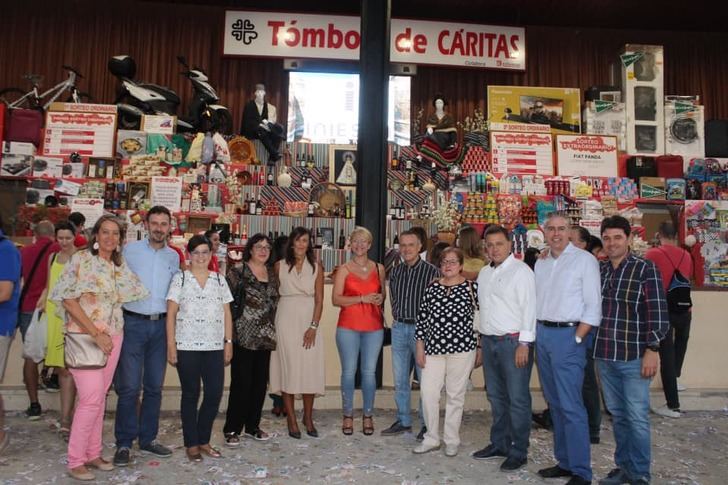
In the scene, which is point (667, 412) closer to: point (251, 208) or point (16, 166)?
point (251, 208)

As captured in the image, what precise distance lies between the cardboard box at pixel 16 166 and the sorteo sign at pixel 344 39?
12.0 feet

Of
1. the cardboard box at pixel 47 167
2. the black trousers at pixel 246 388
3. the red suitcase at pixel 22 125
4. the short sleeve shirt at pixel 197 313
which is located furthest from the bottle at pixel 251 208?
the short sleeve shirt at pixel 197 313

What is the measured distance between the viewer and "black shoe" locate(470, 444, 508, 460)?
356 cm

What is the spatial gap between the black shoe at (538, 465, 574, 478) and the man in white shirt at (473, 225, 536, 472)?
0.17 m

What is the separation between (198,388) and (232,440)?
0.60 m

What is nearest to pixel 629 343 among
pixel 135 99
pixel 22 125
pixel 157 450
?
pixel 157 450

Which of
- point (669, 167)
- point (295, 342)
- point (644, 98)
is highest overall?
point (644, 98)

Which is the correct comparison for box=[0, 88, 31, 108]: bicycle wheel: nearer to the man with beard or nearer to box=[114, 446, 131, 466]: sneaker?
the man with beard

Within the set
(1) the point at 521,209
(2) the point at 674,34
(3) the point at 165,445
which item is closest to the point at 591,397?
(3) the point at 165,445

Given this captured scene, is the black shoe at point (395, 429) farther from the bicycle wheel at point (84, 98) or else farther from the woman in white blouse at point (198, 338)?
the bicycle wheel at point (84, 98)

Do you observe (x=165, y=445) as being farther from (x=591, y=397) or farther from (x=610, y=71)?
(x=610, y=71)

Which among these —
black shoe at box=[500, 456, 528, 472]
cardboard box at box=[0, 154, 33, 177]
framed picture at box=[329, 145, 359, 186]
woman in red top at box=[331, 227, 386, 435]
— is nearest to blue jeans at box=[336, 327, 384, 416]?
woman in red top at box=[331, 227, 386, 435]

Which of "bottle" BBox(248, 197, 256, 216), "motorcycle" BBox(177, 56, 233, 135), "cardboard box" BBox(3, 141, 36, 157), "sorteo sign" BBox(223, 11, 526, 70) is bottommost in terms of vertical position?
"bottle" BBox(248, 197, 256, 216)

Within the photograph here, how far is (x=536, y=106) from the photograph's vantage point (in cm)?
982
